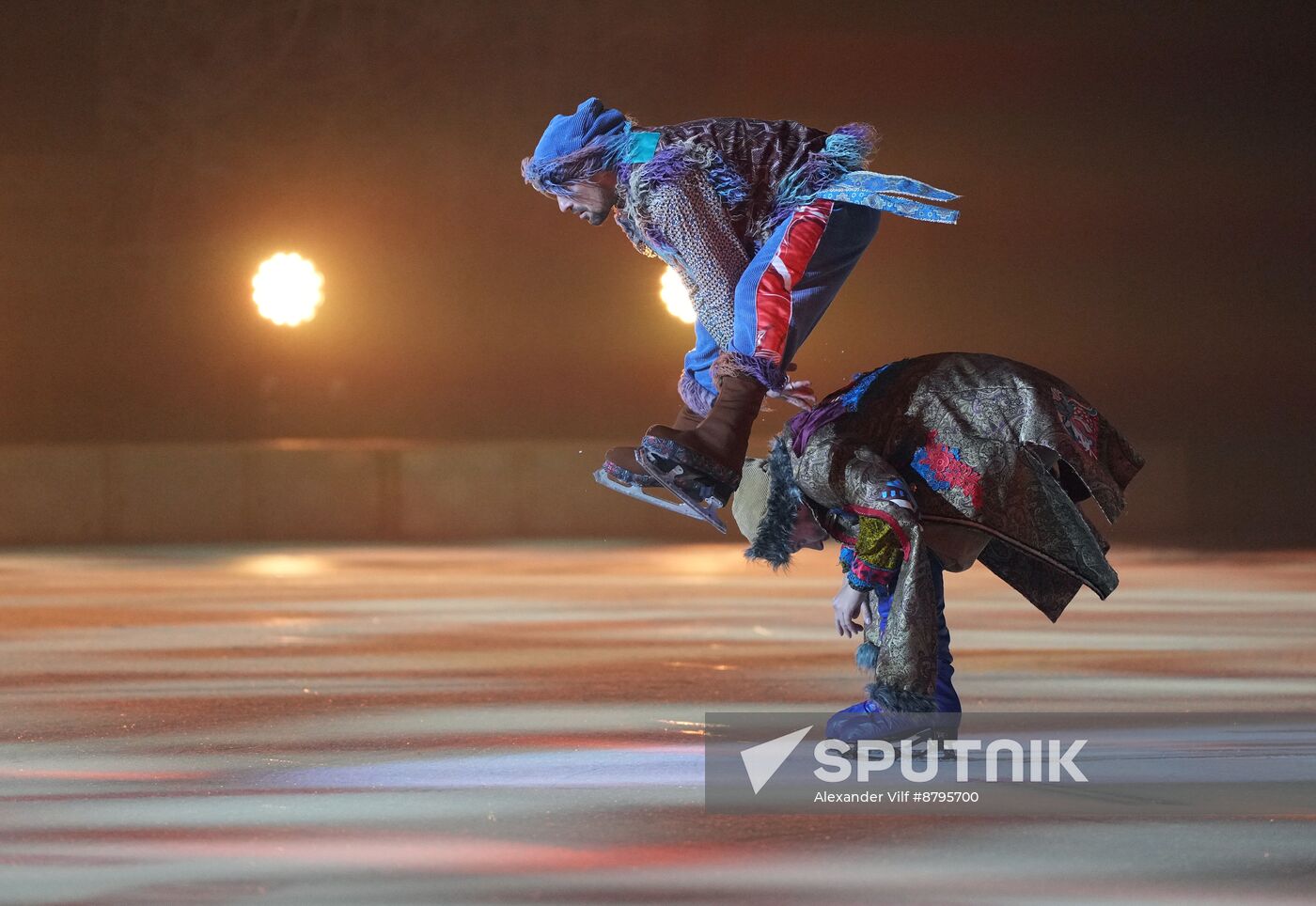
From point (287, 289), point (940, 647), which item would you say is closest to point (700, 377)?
point (940, 647)

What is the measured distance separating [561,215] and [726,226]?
7.22m

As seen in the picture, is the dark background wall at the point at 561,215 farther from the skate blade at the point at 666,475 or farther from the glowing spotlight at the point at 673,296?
the skate blade at the point at 666,475

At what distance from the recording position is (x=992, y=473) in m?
2.39

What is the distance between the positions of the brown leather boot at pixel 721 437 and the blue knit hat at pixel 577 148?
1.12ft

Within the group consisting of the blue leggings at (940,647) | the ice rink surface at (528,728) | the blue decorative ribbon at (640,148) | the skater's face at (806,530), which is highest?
the blue decorative ribbon at (640,148)

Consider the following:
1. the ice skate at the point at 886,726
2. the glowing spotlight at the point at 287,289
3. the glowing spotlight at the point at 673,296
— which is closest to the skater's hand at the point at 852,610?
the ice skate at the point at 886,726

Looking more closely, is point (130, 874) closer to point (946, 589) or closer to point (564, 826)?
point (564, 826)

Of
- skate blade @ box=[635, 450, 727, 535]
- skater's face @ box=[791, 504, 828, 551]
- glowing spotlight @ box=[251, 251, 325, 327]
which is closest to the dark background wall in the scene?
glowing spotlight @ box=[251, 251, 325, 327]

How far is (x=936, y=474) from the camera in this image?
7.91ft

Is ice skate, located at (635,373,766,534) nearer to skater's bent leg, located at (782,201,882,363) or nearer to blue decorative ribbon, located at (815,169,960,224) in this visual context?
skater's bent leg, located at (782,201,882,363)

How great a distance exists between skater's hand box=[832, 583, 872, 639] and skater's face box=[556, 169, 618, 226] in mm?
583

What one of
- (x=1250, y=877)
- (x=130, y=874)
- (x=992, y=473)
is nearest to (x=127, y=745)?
(x=130, y=874)

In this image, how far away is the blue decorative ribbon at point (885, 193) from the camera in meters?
2.40

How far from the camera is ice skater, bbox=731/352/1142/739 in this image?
2.36m
